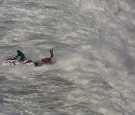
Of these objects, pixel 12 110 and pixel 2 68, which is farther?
pixel 2 68

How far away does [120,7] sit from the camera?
2370 centimetres

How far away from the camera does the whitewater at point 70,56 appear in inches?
466

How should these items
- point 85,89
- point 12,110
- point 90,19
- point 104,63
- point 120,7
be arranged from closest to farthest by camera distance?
point 12,110 < point 85,89 < point 104,63 < point 90,19 < point 120,7

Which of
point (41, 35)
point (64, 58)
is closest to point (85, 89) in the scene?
point (64, 58)

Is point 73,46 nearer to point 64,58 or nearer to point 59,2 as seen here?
point 64,58

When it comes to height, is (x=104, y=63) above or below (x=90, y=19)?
below

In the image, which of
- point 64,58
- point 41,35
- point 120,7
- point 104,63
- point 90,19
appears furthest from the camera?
point 120,7

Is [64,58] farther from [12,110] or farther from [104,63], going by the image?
[12,110]

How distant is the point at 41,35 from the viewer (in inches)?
736

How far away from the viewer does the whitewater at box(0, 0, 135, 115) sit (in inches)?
466

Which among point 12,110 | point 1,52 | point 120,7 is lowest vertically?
point 12,110

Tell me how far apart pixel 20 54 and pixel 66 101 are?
4.23m

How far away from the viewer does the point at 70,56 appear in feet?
51.7

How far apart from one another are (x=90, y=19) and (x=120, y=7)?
371 cm
